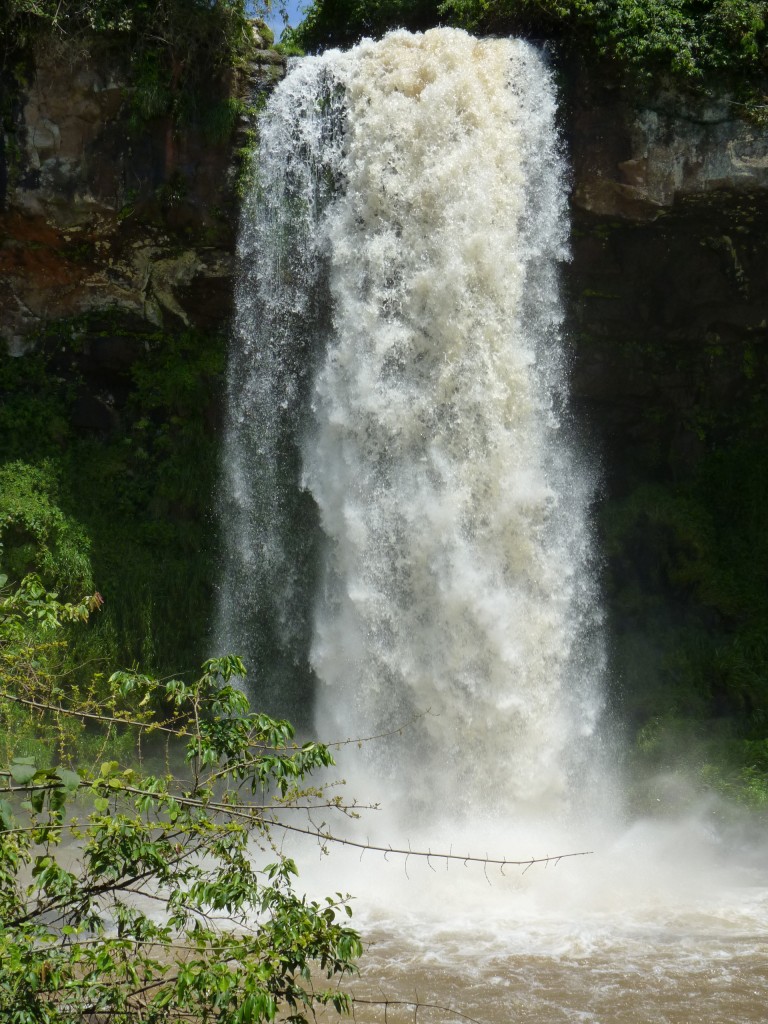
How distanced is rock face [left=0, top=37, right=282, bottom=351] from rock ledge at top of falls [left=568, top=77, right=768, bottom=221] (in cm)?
378

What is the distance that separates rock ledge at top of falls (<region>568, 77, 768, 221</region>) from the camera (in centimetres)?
1073

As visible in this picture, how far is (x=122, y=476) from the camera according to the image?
42.2 feet

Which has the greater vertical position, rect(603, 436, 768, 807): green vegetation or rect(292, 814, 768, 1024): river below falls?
rect(603, 436, 768, 807): green vegetation

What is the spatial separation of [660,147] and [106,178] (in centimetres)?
615

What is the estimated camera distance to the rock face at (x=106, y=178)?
1140 centimetres

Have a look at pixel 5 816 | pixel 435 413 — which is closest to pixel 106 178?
pixel 435 413

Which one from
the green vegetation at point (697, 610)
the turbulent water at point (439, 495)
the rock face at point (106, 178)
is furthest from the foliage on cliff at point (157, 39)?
the green vegetation at point (697, 610)

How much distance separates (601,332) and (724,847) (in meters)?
6.35

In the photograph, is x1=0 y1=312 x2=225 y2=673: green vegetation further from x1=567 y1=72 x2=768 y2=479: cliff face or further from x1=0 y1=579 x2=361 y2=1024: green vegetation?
x1=0 y1=579 x2=361 y2=1024: green vegetation

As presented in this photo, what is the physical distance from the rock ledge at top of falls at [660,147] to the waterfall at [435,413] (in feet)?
1.36

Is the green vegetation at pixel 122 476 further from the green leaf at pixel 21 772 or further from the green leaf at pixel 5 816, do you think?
the green leaf at pixel 21 772

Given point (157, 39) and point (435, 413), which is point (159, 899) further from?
point (157, 39)

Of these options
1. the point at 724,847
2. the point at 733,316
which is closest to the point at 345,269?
the point at 733,316

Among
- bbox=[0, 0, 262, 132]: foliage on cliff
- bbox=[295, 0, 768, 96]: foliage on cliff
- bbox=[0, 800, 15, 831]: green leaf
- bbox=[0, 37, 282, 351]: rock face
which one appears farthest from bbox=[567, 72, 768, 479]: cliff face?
bbox=[0, 800, 15, 831]: green leaf
